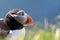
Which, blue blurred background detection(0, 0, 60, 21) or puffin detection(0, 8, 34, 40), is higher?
blue blurred background detection(0, 0, 60, 21)

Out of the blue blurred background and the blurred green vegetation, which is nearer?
the blurred green vegetation

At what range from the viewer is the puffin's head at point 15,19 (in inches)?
20.1

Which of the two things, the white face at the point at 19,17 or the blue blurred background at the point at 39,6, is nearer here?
the white face at the point at 19,17

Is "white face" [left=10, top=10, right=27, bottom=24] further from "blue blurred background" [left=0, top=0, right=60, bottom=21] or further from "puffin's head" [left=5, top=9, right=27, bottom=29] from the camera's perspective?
"blue blurred background" [left=0, top=0, right=60, bottom=21]

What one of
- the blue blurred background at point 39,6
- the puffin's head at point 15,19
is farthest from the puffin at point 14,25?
the blue blurred background at point 39,6

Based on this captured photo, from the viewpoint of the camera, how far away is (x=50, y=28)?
1.69ft

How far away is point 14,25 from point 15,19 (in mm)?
24

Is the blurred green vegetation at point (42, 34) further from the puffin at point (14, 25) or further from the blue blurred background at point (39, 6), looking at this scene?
the blue blurred background at point (39, 6)

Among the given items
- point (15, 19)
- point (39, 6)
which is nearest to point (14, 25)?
point (15, 19)

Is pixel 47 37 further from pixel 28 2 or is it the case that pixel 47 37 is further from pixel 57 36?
pixel 28 2

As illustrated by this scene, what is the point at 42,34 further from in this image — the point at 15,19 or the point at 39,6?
the point at 39,6

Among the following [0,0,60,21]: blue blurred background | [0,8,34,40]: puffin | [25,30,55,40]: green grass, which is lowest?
[25,30,55,40]: green grass

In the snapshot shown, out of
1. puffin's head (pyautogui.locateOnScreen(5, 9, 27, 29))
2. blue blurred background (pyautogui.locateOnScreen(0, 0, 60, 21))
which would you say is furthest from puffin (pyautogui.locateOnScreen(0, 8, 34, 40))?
blue blurred background (pyautogui.locateOnScreen(0, 0, 60, 21))

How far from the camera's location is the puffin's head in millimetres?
509
